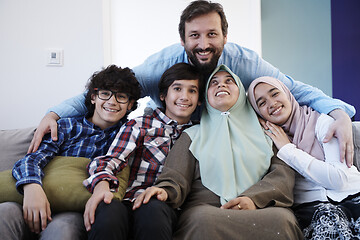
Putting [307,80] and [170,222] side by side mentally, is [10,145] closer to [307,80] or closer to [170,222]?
[170,222]

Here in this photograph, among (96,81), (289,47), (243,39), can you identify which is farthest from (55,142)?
(289,47)

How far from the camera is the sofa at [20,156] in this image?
1239 millimetres

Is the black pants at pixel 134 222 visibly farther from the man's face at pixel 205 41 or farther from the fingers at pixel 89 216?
the man's face at pixel 205 41

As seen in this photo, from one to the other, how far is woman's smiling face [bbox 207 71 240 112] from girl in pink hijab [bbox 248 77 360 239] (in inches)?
4.5

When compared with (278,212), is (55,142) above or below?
above

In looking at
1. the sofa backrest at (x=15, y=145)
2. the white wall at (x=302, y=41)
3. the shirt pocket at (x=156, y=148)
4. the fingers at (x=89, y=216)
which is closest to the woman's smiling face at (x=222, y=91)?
the shirt pocket at (x=156, y=148)

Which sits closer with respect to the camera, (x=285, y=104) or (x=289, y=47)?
(x=285, y=104)

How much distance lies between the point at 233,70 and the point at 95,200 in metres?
1.12

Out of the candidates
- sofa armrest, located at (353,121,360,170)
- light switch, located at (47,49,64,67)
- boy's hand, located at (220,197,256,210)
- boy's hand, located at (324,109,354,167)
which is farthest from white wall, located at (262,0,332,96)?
boy's hand, located at (220,197,256,210)

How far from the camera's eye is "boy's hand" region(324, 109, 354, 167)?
1348mm

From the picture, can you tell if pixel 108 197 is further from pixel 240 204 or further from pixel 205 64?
pixel 205 64

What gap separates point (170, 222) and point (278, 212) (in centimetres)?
40

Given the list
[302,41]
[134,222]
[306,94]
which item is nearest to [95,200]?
[134,222]

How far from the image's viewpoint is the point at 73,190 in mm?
1249
